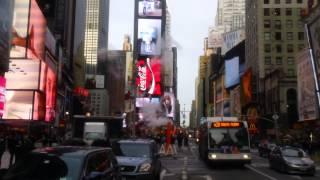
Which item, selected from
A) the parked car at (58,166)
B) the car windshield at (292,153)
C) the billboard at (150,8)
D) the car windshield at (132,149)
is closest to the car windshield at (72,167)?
the parked car at (58,166)

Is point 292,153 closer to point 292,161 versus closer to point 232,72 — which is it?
point 292,161

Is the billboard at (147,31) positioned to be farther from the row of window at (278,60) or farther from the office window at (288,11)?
the office window at (288,11)

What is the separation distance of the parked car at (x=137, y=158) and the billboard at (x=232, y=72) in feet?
416

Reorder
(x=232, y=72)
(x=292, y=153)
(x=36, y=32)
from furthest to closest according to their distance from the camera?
(x=232, y=72), (x=36, y=32), (x=292, y=153)

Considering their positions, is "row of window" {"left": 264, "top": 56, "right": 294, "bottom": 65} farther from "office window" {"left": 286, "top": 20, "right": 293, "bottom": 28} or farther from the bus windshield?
the bus windshield

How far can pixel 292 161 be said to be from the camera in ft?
87.2

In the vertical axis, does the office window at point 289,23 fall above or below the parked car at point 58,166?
above

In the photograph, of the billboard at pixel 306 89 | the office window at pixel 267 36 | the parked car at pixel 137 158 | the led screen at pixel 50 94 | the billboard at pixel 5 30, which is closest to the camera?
the parked car at pixel 137 158

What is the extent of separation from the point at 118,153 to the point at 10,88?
60155 millimetres

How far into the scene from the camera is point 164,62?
6738 centimetres

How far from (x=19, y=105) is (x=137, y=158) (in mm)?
59057

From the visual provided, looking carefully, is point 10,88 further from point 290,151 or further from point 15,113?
point 290,151

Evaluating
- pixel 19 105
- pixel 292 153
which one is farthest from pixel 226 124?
pixel 19 105

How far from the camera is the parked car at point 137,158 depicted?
1680cm
